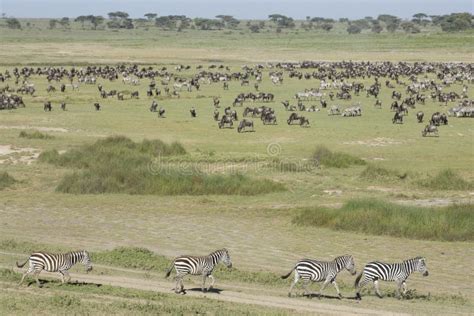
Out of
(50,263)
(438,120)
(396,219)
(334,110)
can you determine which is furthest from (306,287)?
(334,110)

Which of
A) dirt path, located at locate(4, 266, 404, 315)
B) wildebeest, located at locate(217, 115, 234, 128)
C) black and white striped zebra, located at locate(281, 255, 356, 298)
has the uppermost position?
black and white striped zebra, located at locate(281, 255, 356, 298)

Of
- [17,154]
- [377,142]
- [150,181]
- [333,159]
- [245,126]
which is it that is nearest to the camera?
[150,181]

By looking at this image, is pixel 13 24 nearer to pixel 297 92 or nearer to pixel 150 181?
pixel 297 92

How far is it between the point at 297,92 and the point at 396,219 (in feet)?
121

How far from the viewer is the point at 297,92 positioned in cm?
5922

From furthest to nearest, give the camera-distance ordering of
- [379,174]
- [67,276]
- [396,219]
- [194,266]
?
[379,174], [396,219], [67,276], [194,266]

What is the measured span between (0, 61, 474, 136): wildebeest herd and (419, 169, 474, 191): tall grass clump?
10625mm

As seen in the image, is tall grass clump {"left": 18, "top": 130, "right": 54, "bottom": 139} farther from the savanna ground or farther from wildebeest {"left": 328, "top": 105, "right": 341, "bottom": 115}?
wildebeest {"left": 328, "top": 105, "right": 341, "bottom": 115}

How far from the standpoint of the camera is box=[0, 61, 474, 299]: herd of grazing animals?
16.0m

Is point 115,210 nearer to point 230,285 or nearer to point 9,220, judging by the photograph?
point 9,220

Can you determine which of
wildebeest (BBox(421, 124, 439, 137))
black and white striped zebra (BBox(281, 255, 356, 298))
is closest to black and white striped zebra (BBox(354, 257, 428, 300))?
black and white striped zebra (BBox(281, 255, 356, 298))

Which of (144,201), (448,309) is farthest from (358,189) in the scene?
(448,309)

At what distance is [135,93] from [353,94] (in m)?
15.0

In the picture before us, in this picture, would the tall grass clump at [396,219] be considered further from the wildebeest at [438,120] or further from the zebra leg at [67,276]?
the wildebeest at [438,120]
